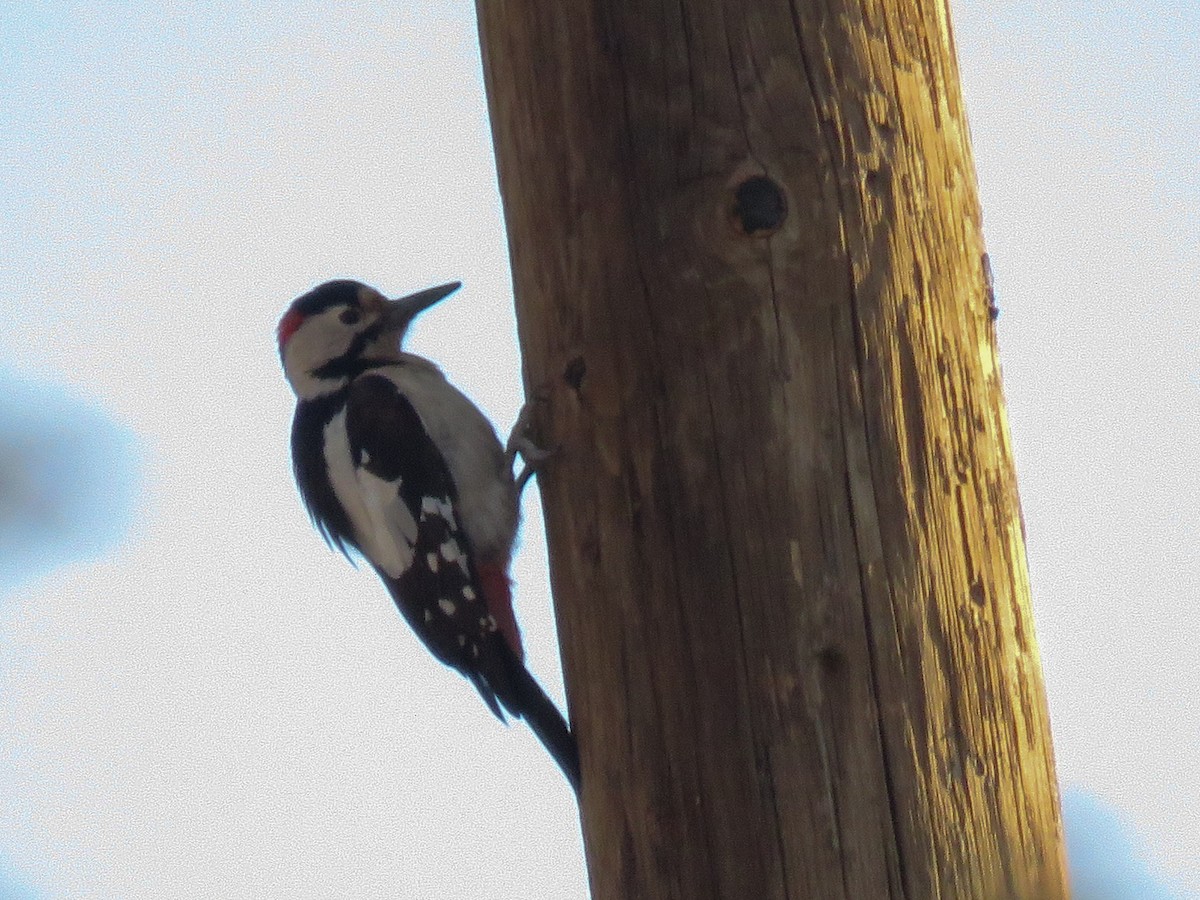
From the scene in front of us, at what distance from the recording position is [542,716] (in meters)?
3.14

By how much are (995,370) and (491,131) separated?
1.02 m

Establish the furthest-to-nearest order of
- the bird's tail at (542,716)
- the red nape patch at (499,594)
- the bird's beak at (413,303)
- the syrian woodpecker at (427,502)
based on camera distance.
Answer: the bird's beak at (413,303) < the red nape patch at (499,594) < the syrian woodpecker at (427,502) < the bird's tail at (542,716)

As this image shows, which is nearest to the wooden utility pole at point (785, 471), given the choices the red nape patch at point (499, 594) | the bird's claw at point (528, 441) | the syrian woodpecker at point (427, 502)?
the bird's claw at point (528, 441)

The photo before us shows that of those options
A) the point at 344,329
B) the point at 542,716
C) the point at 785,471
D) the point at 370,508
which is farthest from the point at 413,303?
the point at 785,471

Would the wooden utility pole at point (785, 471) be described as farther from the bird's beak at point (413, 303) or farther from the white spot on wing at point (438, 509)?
the bird's beak at point (413, 303)

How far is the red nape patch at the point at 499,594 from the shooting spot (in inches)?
150

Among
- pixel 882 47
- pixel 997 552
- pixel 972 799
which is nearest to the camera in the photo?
pixel 972 799

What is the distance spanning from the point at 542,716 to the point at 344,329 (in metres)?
1.80

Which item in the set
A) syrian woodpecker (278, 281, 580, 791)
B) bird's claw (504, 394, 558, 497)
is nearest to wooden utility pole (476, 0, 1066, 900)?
bird's claw (504, 394, 558, 497)

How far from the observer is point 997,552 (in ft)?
6.64

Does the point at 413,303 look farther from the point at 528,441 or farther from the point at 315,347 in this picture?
the point at 528,441

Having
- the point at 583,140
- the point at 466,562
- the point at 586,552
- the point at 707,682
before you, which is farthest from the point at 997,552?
the point at 466,562

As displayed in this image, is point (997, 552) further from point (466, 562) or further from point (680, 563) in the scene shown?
point (466, 562)

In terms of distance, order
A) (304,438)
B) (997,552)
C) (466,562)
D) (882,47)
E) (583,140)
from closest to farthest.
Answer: (997,552) → (882,47) → (583,140) → (466,562) → (304,438)
